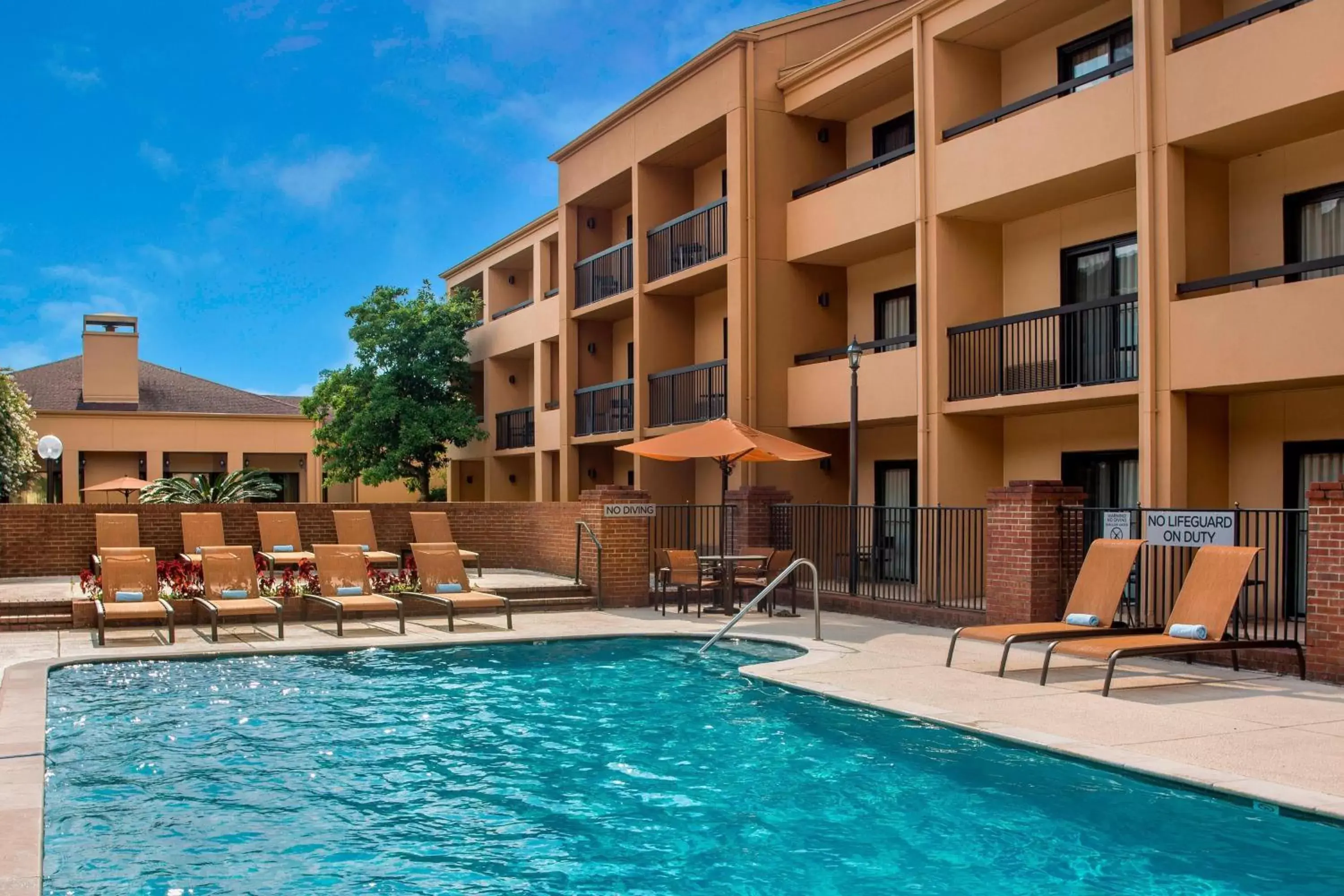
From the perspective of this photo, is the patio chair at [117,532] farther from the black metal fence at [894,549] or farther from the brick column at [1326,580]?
the brick column at [1326,580]

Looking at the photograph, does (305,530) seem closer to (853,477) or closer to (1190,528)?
(853,477)

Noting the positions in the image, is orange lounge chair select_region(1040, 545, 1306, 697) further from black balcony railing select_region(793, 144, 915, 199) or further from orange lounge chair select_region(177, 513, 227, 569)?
orange lounge chair select_region(177, 513, 227, 569)

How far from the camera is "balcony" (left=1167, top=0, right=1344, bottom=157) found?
12.5 m

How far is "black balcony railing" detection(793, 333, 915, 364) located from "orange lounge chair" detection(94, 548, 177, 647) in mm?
10869

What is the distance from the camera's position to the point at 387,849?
612 cm

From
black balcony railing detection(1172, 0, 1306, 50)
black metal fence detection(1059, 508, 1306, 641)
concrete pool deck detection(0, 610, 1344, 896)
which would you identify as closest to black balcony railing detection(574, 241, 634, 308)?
concrete pool deck detection(0, 610, 1344, 896)

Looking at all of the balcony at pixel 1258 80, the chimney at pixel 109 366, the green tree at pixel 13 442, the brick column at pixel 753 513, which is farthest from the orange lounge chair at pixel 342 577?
the chimney at pixel 109 366

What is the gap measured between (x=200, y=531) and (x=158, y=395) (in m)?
27.5

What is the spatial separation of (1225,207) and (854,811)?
38.3 feet

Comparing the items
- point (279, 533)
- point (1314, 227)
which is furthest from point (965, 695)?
point (279, 533)

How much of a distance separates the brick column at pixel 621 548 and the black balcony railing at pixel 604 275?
8307 mm

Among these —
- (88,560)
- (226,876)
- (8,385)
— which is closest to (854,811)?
(226,876)

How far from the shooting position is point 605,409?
27.1 m

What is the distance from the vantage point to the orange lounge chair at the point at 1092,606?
34.3 ft
